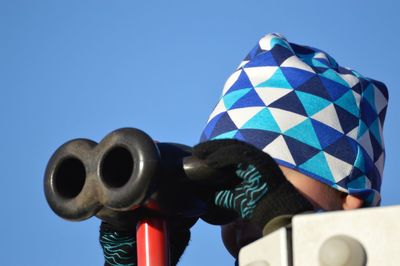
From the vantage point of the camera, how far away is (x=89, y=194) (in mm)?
1143

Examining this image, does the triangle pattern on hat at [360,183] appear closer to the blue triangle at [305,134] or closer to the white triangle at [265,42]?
the blue triangle at [305,134]

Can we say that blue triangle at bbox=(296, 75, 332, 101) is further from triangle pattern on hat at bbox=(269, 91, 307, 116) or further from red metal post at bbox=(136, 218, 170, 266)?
red metal post at bbox=(136, 218, 170, 266)

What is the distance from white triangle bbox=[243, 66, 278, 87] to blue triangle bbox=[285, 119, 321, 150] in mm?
148

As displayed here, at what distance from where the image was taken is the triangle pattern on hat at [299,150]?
5.58ft

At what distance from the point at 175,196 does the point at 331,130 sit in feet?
2.15

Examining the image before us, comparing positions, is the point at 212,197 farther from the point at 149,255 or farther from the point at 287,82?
the point at 287,82

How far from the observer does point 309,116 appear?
1761 mm

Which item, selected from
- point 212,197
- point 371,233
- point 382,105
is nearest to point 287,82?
point 382,105

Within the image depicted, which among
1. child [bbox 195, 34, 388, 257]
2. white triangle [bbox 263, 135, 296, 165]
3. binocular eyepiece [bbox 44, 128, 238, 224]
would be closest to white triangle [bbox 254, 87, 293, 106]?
child [bbox 195, 34, 388, 257]

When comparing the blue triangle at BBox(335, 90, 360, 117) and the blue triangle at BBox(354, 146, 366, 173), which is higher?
the blue triangle at BBox(335, 90, 360, 117)

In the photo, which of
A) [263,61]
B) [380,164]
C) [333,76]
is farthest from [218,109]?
[380,164]

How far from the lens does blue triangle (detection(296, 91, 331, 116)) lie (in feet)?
5.83

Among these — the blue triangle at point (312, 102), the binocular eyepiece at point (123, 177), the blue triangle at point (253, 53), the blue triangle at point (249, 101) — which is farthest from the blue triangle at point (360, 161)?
the binocular eyepiece at point (123, 177)

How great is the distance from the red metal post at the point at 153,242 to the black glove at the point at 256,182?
138mm
